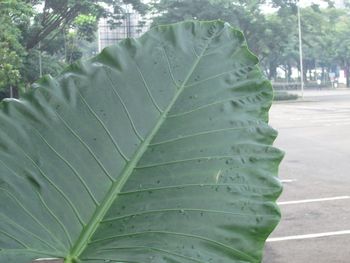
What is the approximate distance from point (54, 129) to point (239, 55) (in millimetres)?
322

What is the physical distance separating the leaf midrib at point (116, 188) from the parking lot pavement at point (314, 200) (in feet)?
12.8

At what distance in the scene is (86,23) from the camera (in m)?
19.0

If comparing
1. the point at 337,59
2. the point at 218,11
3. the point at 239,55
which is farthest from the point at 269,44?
the point at 239,55

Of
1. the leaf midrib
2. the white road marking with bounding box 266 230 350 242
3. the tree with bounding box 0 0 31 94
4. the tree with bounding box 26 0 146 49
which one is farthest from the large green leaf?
the tree with bounding box 26 0 146 49

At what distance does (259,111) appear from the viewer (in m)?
0.91

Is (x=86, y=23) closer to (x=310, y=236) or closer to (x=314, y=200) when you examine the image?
→ (x=314, y=200)

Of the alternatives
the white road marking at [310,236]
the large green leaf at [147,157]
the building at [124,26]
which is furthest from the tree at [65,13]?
the large green leaf at [147,157]

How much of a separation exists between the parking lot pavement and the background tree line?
2898mm

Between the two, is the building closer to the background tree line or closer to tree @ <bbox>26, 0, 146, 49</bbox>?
the background tree line

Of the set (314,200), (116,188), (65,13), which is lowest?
(314,200)

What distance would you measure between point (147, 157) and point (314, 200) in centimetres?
618

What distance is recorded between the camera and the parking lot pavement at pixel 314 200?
4.82 metres

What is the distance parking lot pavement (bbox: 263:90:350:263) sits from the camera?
15.8 ft

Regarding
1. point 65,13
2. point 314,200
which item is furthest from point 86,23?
point 314,200
